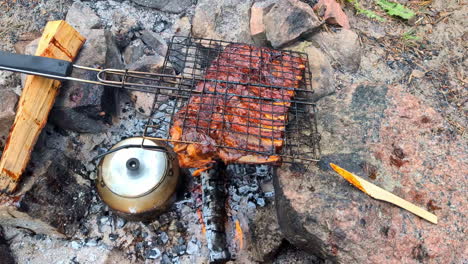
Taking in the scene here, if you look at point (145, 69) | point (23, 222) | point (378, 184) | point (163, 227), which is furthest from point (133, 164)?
point (378, 184)

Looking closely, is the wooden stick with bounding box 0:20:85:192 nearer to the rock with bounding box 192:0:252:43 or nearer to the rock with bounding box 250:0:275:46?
the rock with bounding box 192:0:252:43

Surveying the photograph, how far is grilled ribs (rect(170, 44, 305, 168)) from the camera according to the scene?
9.32 feet

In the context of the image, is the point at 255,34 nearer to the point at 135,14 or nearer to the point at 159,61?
the point at 159,61

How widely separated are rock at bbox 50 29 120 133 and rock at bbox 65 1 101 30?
306 mm

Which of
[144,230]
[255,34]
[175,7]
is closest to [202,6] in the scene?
[175,7]

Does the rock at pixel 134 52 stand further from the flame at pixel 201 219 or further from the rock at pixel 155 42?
the flame at pixel 201 219

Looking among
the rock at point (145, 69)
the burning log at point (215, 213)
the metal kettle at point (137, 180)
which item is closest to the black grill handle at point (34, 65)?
the metal kettle at point (137, 180)

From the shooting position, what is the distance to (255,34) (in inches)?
173

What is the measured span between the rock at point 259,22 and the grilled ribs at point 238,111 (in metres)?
0.90

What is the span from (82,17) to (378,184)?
4331 mm

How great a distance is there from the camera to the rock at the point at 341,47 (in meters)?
4.37

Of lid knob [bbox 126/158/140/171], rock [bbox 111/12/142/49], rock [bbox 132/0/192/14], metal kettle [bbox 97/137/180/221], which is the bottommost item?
metal kettle [bbox 97/137/180/221]

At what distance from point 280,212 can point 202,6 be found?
10.7 feet

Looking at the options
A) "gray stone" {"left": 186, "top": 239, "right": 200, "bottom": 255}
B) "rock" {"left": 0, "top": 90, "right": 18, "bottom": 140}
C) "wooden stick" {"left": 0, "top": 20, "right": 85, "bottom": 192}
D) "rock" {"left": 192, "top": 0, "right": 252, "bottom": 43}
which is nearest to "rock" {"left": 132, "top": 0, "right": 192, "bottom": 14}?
"rock" {"left": 192, "top": 0, "right": 252, "bottom": 43}
